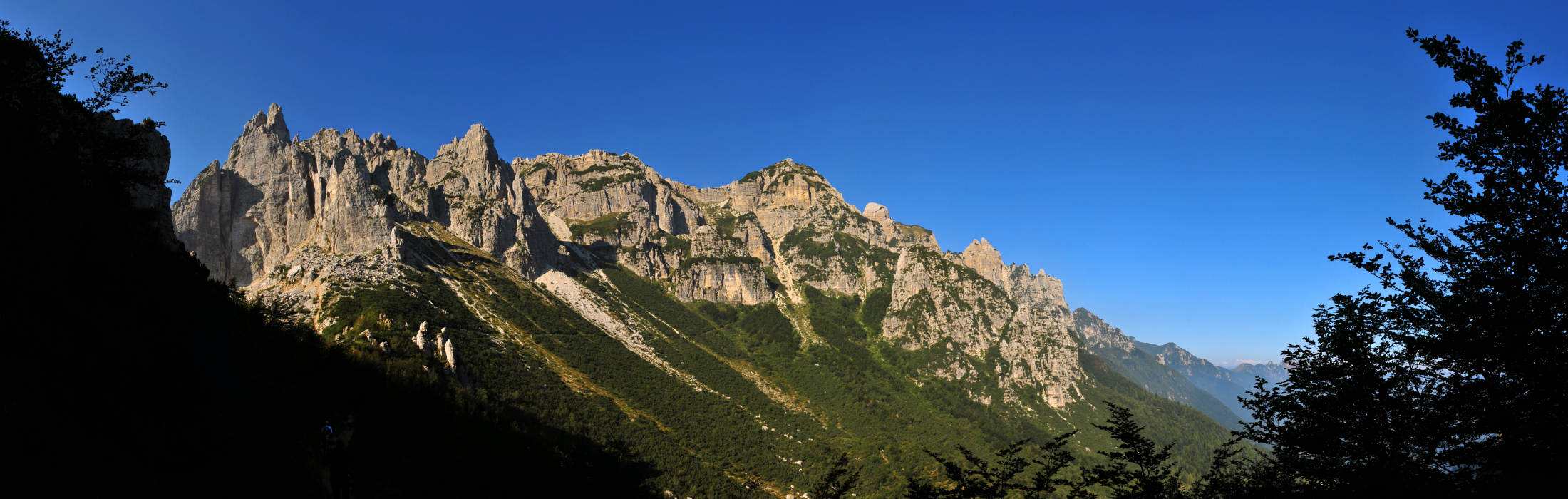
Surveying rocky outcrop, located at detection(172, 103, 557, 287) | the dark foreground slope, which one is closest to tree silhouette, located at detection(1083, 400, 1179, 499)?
the dark foreground slope

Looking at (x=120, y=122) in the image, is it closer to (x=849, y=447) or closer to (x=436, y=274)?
(x=436, y=274)

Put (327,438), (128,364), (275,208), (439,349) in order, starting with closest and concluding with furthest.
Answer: (327,438), (128,364), (439,349), (275,208)

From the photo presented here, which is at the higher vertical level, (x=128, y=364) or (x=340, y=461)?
(x=128, y=364)

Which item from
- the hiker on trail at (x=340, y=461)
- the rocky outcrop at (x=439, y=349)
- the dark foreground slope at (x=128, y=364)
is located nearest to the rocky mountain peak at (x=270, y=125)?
the rocky outcrop at (x=439, y=349)

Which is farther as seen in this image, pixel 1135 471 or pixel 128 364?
pixel 1135 471

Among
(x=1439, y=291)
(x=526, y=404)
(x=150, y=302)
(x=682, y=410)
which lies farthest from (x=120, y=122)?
(x=682, y=410)

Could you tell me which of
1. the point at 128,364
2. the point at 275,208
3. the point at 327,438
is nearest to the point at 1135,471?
the point at 327,438

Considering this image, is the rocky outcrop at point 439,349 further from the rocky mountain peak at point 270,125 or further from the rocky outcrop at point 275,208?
the rocky mountain peak at point 270,125

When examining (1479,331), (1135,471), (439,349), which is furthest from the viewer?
(439,349)

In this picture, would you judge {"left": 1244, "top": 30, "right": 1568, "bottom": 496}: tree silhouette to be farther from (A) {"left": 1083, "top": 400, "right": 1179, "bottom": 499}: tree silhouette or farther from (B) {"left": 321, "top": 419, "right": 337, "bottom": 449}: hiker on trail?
(B) {"left": 321, "top": 419, "right": 337, "bottom": 449}: hiker on trail

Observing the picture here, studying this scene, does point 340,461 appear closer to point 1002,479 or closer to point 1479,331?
point 1002,479

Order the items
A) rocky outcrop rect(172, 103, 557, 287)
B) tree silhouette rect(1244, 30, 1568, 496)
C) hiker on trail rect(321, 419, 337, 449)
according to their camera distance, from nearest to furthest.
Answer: tree silhouette rect(1244, 30, 1568, 496)
hiker on trail rect(321, 419, 337, 449)
rocky outcrop rect(172, 103, 557, 287)

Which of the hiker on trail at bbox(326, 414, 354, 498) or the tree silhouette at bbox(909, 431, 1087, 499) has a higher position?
the tree silhouette at bbox(909, 431, 1087, 499)

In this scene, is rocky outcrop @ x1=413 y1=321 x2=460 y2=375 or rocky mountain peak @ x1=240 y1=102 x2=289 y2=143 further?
rocky mountain peak @ x1=240 y1=102 x2=289 y2=143
